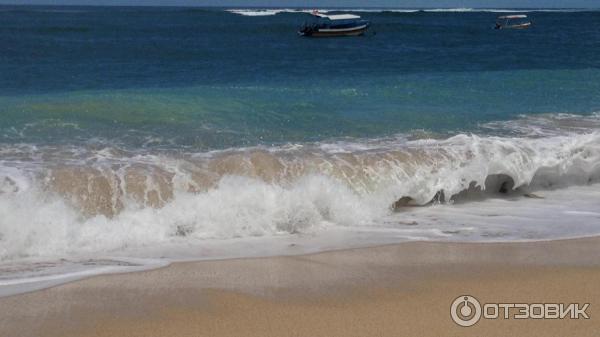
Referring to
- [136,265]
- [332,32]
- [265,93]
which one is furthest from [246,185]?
[332,32]

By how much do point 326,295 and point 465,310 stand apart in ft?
2.91

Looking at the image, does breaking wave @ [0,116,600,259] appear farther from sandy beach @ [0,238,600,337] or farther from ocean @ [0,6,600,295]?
sandy beach @ [0,238,600,337]

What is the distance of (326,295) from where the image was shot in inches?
194

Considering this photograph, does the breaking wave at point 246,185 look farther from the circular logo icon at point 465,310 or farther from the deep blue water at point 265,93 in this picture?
the circular logo icon at point 465,310

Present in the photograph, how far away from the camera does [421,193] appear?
795cm

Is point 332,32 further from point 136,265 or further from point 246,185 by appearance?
point 136,265

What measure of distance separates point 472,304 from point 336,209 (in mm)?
2495

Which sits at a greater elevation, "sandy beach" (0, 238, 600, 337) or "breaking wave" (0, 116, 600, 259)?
"breaking wave" (0, 116, 600, 259)

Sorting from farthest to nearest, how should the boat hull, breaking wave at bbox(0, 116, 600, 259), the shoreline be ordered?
the boat hull
breaking wave at bbox(0, 116, 600, 259)
the shoreline

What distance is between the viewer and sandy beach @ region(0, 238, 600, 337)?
172 inches

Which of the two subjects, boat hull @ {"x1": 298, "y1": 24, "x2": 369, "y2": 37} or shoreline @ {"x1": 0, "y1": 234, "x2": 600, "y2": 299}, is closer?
shoreline @ {"x1": 0, "y1": 234, "x2": 600, "y2": 299}

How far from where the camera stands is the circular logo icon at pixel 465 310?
4.52 metres

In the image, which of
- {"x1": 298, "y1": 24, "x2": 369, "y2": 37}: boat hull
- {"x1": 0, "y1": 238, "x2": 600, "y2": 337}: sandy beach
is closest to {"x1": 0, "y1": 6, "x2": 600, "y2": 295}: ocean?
{"x1": 0, "y1": 238, "x2": 600, "y2": 337}: sandy beach

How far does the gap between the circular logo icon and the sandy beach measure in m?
0.04
